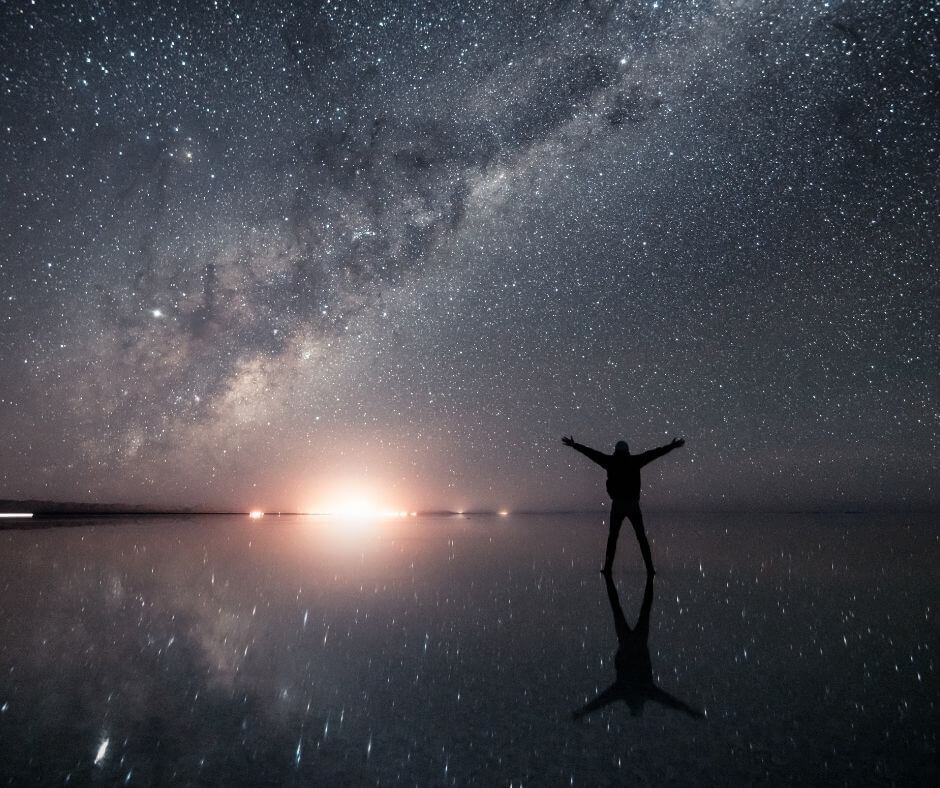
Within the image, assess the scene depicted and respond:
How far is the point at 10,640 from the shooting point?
382 cm

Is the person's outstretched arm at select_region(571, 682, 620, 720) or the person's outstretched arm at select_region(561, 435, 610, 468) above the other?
the person's outstretched arm at select_region(561, 435, 610, 468)

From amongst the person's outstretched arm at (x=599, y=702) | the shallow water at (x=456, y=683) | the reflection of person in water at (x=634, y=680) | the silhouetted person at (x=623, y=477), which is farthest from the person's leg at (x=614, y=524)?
the person's outstretched arm at (x=599, y=702)

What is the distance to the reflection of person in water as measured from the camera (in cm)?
265

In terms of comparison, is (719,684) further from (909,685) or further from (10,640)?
(10,640)

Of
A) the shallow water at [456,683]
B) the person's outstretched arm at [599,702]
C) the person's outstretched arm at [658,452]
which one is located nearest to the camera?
the shallow water at [456,683]

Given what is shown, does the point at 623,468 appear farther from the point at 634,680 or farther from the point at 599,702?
the point at 599,702

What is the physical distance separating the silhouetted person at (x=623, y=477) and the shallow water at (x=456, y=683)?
2.61ft

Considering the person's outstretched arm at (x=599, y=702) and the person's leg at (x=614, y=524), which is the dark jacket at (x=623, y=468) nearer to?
the person's leg at (x=614, y=524)

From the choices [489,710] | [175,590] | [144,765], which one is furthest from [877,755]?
[175,590]

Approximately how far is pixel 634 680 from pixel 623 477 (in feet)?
12.9

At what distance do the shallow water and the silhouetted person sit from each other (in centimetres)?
80

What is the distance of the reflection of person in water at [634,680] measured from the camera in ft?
8.70

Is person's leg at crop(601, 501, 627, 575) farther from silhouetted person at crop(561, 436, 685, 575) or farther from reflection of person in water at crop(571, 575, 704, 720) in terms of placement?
reflection of person in water at crop(571, 575, 704, 720)

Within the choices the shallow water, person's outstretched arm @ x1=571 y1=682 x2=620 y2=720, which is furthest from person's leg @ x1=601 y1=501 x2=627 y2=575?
person's outstretched arm @ x1=571 y1=682 x2=620 y2=720
